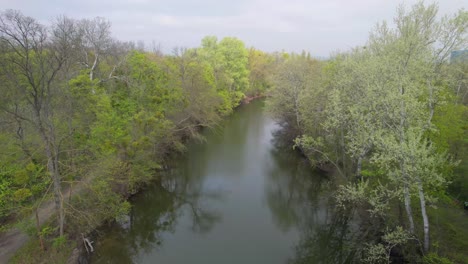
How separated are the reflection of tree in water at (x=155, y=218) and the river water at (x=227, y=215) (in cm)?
4

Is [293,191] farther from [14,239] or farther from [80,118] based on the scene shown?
[14,239]

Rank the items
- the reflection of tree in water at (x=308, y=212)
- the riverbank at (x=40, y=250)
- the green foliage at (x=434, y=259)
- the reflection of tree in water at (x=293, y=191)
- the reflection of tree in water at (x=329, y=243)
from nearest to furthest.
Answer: the green foliage at (x=434, y=259), the riverbank at (x=40, y=250), the reflection of tree in water at (x=329, y=243), the reflection of tree in water at (x=308, y=212), the reflection of tree in water at (x=293, y=191)

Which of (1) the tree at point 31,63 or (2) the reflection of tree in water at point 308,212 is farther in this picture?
(2) the reflection of tree in water at point 308,212

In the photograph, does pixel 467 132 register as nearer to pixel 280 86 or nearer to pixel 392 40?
pixel 392 40

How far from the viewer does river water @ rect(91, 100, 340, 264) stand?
41.2 feet

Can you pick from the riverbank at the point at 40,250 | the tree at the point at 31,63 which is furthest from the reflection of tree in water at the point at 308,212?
the tree at the point at 31,63

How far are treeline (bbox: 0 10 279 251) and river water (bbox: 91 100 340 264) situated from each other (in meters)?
1.49

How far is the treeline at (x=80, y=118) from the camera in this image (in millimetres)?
10266

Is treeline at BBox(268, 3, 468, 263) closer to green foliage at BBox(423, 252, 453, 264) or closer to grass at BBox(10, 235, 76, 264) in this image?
green foliage at BBox(423, 252, 453, 264)

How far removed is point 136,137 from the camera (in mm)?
16812

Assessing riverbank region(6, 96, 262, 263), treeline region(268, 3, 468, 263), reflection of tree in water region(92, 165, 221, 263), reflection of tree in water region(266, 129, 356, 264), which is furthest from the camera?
reflection of tree in water region(266, 129, 356, 264)

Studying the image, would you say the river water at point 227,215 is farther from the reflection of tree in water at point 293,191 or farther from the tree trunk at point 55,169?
the tree trunk at point 55,169

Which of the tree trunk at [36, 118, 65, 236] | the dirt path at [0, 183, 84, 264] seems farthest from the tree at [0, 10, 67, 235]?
the dirt path at [0, 183, 84, 264]

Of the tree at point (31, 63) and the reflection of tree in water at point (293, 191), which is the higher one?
the tree at point (31, 63)
